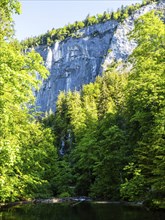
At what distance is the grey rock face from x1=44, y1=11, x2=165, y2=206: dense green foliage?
80.7m

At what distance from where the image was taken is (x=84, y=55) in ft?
554

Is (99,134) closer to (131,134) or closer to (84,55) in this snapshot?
(131,134)

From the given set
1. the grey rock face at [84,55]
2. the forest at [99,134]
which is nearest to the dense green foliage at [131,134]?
the forest at [99,134]

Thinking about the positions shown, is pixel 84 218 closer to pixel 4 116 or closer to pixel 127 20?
pixel 4 116

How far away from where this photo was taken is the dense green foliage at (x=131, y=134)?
2017cm

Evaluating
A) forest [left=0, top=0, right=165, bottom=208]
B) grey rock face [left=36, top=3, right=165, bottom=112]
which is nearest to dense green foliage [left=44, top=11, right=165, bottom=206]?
forest [left=0, top=0, right=165, bottom=208]

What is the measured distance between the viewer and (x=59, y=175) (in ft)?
163

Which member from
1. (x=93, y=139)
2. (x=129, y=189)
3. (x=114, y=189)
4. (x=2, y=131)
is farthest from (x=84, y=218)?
(x=93, y=139)

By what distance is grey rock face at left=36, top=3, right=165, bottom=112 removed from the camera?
158 metres

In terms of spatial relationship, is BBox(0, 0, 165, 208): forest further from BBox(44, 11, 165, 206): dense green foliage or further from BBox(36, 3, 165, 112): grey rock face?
BBox(36, 3, 165, 112): grey rock face

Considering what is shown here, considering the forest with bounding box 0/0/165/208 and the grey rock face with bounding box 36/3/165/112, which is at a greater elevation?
the grey rock face with bounding box 36/3/165/112

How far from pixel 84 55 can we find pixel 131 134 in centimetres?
14152

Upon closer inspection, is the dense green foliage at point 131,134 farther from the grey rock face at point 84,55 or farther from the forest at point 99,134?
the grey rock face at point 84,55

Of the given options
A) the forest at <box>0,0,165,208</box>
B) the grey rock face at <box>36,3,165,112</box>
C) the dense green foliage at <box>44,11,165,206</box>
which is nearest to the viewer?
the forest at <box>0,0,165,208</box>
